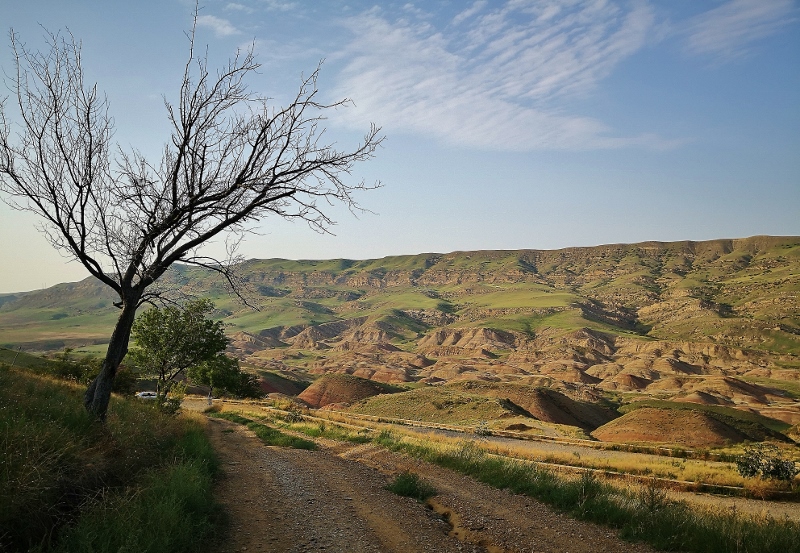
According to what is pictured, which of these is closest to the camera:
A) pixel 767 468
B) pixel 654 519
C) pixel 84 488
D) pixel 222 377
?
pixel 84 488

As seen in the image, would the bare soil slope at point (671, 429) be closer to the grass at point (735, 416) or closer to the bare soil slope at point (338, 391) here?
the grass at point (735, 416)

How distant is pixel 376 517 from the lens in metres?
9.03

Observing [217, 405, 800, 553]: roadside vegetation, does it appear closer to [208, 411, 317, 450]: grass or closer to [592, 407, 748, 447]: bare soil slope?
[208, 411, 317, 450]: grass

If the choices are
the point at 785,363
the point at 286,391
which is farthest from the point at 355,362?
the point at 785,363

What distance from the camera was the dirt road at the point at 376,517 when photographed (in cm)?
777

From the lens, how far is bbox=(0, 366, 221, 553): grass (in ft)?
19.1

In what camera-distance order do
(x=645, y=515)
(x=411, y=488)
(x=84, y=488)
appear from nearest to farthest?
(x=84, y=488) < (x=645, y=515) < (x=411, y=488)

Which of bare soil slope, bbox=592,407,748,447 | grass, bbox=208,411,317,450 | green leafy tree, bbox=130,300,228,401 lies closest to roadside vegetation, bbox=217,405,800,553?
grass, bbox=208,411,317,450

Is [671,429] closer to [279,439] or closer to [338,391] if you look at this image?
[338,391]

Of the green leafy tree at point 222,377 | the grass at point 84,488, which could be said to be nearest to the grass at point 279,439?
the grass at point 84,488

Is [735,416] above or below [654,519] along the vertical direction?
below

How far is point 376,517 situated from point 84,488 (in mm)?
4864

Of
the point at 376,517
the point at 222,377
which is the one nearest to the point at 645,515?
the point at 376,517

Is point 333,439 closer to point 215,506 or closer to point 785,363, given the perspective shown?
point 215,506
